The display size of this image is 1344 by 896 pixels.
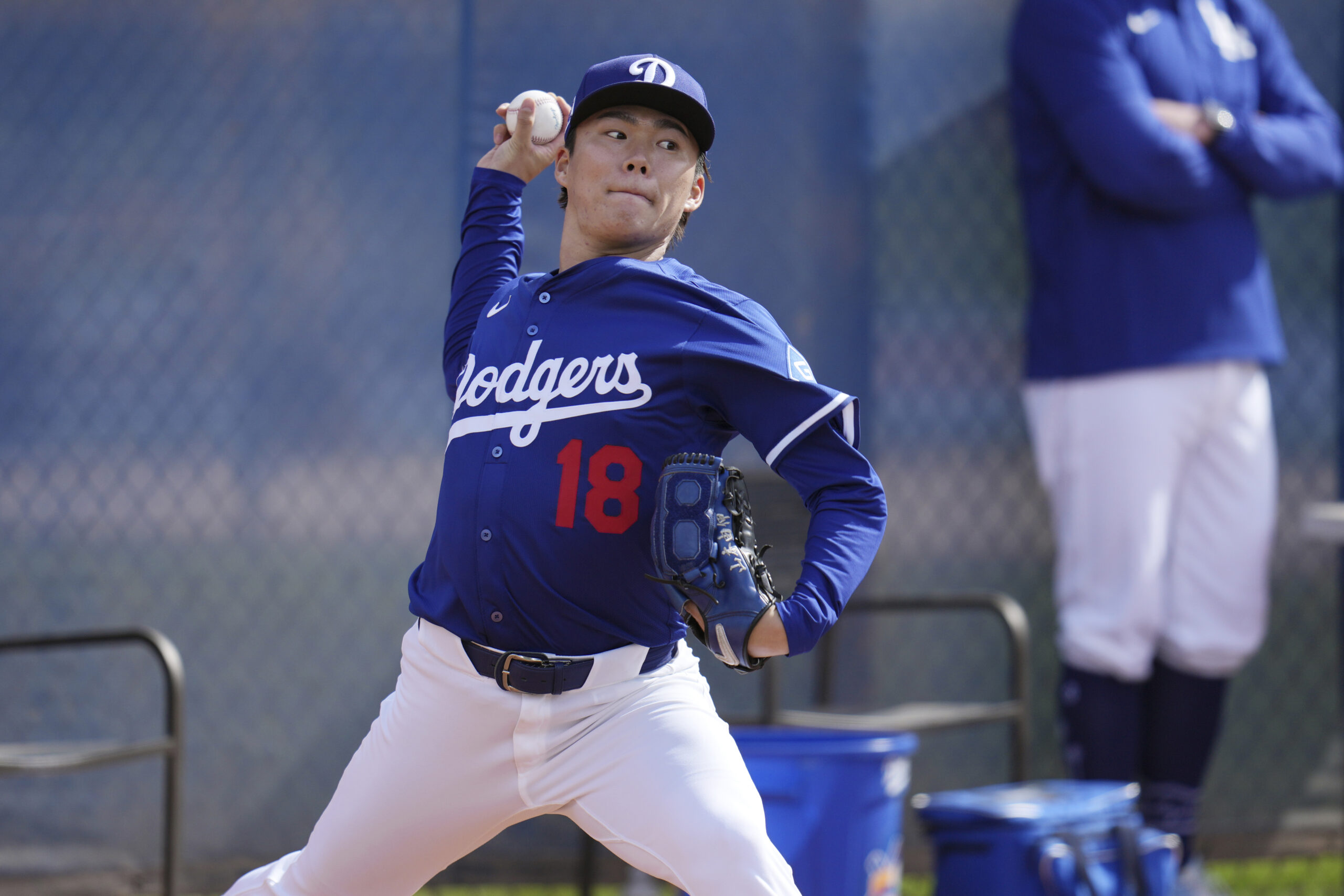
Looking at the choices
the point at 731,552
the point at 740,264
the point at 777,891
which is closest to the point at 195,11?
the point at 740,264

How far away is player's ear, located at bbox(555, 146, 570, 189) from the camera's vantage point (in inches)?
86.4

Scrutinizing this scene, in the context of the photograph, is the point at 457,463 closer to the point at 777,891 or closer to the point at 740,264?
the point at 777,891

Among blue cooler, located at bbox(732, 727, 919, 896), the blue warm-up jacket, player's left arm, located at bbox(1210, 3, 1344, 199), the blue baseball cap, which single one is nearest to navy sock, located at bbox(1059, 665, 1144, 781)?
the blue warm-up jacket

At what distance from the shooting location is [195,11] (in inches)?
144

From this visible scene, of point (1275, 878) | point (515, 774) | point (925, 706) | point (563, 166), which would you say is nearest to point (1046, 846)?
point (925, 706)

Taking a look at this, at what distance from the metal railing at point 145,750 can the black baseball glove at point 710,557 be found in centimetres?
169

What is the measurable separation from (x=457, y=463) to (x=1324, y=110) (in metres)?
3.05

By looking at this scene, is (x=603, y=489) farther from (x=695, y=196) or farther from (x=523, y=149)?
(x=523, y=149)

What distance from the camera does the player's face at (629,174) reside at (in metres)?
2.03

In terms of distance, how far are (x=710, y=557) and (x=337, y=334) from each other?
2.25 m


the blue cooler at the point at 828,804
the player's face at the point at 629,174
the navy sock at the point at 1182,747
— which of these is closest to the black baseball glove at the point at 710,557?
the player's face at the point at 629,174

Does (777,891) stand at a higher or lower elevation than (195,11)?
lower

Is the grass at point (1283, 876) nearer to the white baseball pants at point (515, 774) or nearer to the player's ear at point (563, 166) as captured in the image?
the white baseball pants at point (515, 774)

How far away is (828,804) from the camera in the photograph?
Result: 2926mm
